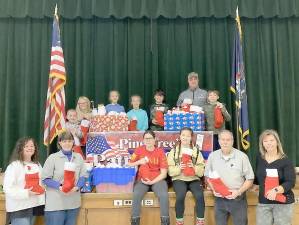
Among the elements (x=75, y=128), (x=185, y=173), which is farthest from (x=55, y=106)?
(x=185, y=173)

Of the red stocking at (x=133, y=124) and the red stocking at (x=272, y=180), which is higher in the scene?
the red stocking at (x=133, y=124)

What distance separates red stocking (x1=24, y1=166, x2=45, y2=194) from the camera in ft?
12.3

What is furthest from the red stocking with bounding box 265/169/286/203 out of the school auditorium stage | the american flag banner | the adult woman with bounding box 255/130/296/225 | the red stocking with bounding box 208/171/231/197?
the american flag banner

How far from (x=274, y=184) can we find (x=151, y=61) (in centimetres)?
386

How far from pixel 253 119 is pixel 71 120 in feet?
11.5

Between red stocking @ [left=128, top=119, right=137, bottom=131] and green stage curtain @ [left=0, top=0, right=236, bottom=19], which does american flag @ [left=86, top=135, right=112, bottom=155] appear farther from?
green stage curtain @ [left=0, top=0, right=236, bottom=19]

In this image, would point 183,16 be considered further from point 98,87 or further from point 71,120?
point 71,120

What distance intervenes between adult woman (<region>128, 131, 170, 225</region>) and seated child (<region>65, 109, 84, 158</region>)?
99cm

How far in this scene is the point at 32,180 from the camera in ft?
12.3

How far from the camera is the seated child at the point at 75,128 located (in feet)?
16.4

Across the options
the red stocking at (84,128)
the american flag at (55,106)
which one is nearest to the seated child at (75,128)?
the red stocking at (84,128)

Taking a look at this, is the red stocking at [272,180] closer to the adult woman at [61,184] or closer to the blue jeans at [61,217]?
the adult woman at [61,184]

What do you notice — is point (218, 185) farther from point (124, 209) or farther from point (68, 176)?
point (68, 176)

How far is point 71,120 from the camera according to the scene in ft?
17.4
